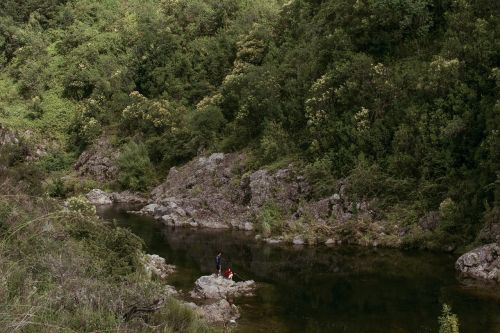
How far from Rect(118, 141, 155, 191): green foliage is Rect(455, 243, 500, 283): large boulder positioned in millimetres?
37038

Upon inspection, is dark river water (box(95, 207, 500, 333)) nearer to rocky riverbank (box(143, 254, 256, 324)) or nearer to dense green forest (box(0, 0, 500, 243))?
rocky riverbank (box(143, 254, 256, 324))

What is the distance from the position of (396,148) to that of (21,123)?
169 feet

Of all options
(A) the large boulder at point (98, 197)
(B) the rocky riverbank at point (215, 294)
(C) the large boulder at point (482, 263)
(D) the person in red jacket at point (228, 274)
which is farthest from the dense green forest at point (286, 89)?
(D) the person in red jacket at point (228, 274)

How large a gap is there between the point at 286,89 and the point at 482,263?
92.4 ft

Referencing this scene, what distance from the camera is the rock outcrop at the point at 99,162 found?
212ft

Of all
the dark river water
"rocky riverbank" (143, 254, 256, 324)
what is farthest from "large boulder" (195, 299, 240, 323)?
the dark river water

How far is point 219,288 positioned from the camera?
92.7 feet

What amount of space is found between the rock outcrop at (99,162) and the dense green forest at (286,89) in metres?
1.79

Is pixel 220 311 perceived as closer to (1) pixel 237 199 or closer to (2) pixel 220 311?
(2) pixel 220 311

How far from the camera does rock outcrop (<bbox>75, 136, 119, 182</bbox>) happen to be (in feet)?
212

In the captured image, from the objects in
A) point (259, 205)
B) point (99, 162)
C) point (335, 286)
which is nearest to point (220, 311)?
point (335, 286)

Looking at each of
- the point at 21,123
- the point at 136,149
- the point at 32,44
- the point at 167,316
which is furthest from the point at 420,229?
the point at 32,44

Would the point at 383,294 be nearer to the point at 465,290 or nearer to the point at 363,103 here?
the point at 465,290

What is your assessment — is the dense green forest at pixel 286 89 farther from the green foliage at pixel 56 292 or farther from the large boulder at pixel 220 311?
the green foliage at pixel 56 292
